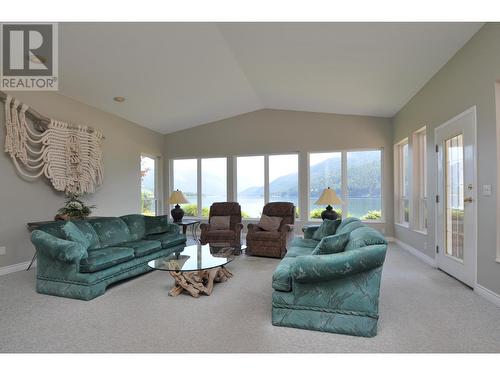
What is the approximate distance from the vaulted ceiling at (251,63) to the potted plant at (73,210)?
1.79 m

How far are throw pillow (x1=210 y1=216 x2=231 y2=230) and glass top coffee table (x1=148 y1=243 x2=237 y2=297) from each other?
1.92m

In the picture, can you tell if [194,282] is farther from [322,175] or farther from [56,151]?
[322,175]

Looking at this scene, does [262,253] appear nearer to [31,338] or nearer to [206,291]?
[206,291]

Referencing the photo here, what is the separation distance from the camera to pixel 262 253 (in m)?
4.91

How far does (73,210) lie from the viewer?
448 cm

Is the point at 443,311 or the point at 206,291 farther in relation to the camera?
the point at 206,291

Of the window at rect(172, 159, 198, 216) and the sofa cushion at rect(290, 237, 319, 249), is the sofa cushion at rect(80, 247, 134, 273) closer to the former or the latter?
the sofa cushion at rect(290, 237, 319, 249)

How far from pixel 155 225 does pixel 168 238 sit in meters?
0.51

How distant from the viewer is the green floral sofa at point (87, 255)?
3.04 meters

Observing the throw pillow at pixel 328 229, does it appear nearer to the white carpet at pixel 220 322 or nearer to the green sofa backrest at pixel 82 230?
the white carpet at pixel 220 322

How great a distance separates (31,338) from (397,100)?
5978 millimetres

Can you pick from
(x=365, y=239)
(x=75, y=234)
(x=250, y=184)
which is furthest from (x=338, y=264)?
(x=250, y=184)
